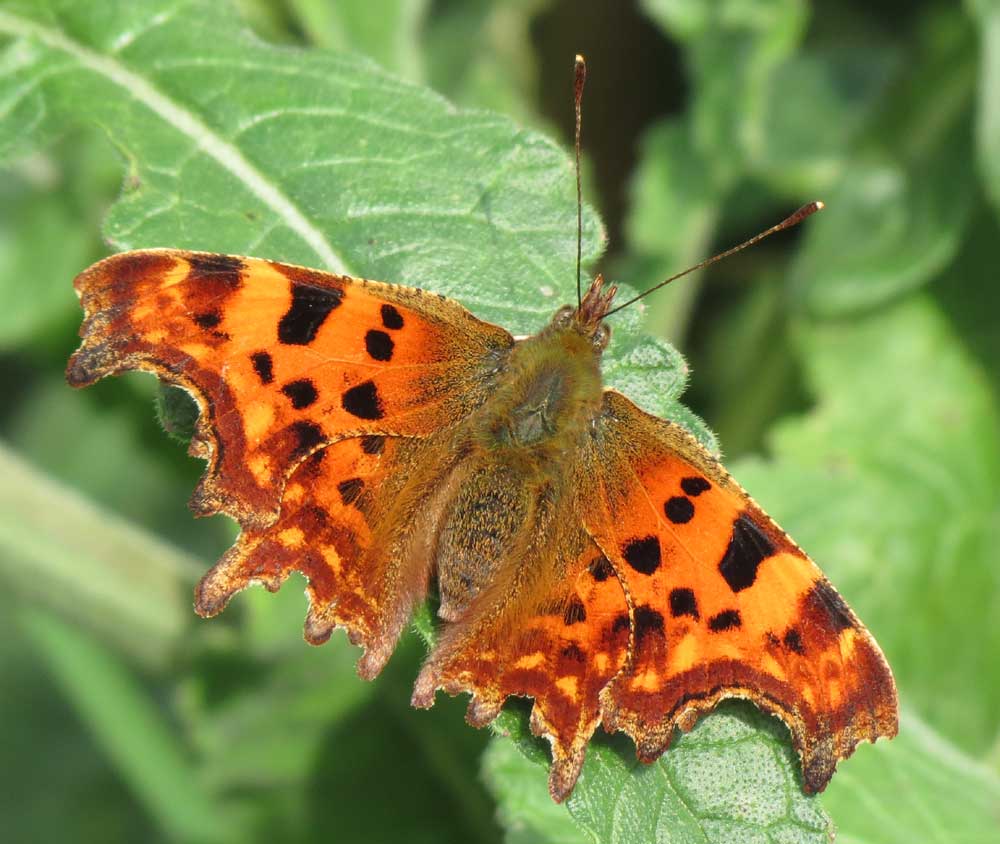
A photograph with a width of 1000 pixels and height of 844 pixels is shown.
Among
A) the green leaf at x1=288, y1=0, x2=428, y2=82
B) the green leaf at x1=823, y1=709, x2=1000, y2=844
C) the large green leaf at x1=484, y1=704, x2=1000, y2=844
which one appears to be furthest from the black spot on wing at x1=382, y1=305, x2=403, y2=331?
the green leaf at x1=288, y1=0, x2=428, y2=82

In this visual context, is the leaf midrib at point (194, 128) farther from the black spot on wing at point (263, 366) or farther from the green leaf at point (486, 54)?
the green leaf at point (486, 54)

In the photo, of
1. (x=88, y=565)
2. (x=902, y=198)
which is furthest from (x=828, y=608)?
(x=902, y=198)

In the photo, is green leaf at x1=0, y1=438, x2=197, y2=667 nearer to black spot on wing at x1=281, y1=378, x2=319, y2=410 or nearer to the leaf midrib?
the leaf midrib

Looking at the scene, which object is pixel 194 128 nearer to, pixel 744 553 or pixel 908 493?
pixel 744 553

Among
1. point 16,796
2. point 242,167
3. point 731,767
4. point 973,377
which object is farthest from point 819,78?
point 16,796

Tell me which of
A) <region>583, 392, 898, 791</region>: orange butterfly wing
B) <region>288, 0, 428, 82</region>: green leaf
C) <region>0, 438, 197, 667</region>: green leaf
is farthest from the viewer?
<region>288, 0, 428, 82</region>: green leaf

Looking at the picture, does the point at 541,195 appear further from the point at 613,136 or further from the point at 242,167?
the point at 613,136

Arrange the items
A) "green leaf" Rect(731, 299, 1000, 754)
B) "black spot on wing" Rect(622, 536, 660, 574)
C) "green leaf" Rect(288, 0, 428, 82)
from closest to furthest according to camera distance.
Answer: "black spot on wing" Rect(622, 536, 660, 574)
"green leaf" Rect(731, 299, 1000, 754)
"green leaf" Rect(288, 0, 428, 82)

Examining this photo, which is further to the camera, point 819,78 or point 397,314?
point 819,78
